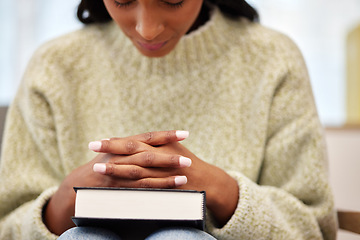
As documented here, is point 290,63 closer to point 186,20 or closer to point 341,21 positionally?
point 186,20

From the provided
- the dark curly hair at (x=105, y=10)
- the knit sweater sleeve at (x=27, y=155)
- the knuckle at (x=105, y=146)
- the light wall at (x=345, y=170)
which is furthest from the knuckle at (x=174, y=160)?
the light wall at (x=345, y=170)

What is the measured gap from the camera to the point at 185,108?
924 mm

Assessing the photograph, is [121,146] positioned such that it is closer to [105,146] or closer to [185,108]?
[105,146]

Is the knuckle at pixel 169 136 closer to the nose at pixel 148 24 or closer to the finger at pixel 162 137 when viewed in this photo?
the finger at pixel 162 137

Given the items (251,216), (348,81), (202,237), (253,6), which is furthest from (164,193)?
(348,81)

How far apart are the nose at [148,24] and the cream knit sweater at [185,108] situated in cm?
21

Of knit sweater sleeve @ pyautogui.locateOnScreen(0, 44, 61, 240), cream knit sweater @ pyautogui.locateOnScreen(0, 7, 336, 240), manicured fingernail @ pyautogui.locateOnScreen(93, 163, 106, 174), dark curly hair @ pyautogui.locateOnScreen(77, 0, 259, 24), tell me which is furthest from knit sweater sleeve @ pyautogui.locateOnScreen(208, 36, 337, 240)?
knit sweater sleeve @ pyautogui.locateOnScreen(0, 44, 61, 240)

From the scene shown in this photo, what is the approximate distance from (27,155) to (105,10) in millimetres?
371

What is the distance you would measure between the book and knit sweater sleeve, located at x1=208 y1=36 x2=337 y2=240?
144 mm

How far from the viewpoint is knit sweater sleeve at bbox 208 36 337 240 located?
74 cm

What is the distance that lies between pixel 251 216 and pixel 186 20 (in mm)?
362

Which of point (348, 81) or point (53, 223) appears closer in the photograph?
point (53, 223)

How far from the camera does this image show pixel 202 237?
0.60 meters

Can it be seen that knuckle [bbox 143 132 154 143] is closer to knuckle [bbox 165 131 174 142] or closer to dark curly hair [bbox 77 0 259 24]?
knuckle [bbox 165 131 174 142]
